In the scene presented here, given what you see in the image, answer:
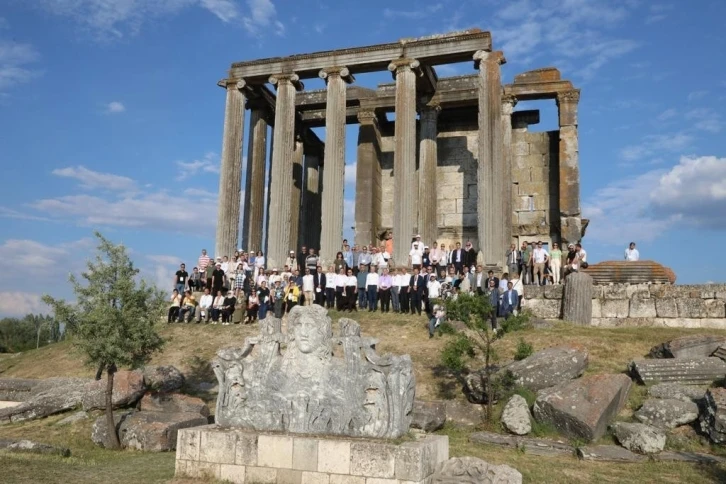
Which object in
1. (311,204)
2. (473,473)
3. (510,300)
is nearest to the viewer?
(473,473)

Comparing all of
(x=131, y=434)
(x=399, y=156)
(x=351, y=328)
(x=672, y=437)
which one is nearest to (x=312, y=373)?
(x=351, y=328)

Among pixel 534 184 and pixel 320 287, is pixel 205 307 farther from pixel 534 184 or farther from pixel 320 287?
pixel 534 184

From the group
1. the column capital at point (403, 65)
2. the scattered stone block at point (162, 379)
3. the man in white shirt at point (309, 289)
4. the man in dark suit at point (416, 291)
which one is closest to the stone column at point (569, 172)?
the column capital at point (403, 65)

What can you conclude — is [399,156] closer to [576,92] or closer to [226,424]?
[576,92]

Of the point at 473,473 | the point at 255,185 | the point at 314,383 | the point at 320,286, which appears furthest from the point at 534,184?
the point at 473,473

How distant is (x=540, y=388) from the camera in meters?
12.8

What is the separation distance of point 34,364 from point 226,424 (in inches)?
557

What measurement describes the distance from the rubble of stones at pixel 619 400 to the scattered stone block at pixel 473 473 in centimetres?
340

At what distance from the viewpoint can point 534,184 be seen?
28.5m

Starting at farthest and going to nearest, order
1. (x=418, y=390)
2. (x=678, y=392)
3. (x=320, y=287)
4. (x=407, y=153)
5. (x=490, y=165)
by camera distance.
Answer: (x=407, y=153) < (x=490, y=165) < (x=320, y=287) < (x=418, y=390) < (x=678, y=392)

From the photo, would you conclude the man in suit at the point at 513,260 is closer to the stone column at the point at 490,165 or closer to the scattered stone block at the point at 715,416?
the stone column at the point at 490,165

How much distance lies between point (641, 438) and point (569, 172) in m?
17.3

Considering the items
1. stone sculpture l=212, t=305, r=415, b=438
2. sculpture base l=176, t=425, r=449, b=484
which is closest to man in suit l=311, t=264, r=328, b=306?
stone sculpture l=212, t=305, r=415, b=438

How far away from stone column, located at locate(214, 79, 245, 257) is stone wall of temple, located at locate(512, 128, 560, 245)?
12.4 m
